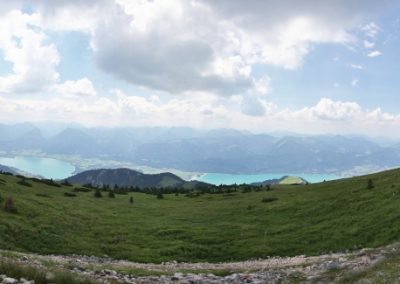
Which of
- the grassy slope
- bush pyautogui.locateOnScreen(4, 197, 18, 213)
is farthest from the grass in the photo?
bush pyautogui.locateOnScreen(4, 197, 18, 213)

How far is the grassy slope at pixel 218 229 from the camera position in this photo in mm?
32156

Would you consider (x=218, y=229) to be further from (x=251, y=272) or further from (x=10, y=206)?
(x=10, y=206)

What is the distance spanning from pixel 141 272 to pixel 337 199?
28.5 metres

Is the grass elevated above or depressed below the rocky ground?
above

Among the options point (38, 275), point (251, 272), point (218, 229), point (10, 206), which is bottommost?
point (251, 272)

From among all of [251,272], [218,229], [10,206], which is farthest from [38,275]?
[218,229]

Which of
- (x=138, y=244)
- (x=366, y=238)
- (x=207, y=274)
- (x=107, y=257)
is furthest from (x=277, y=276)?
(x=138, y=244)

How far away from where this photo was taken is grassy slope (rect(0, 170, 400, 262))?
105ft

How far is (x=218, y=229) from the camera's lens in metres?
41.7

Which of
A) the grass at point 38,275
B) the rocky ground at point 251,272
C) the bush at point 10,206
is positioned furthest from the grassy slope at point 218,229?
the grass at point 38,275

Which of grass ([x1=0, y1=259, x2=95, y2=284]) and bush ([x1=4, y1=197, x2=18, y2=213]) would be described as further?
bush ([x1=4, y1=197, x2=18, y2=213])

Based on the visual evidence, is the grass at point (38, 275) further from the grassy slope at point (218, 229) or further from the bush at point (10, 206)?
the bush at point (10, 206)

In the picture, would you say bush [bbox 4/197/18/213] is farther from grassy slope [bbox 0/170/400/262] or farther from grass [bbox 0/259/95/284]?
grass [bbox 0/259/95/284]

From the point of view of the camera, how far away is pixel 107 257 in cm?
3188
